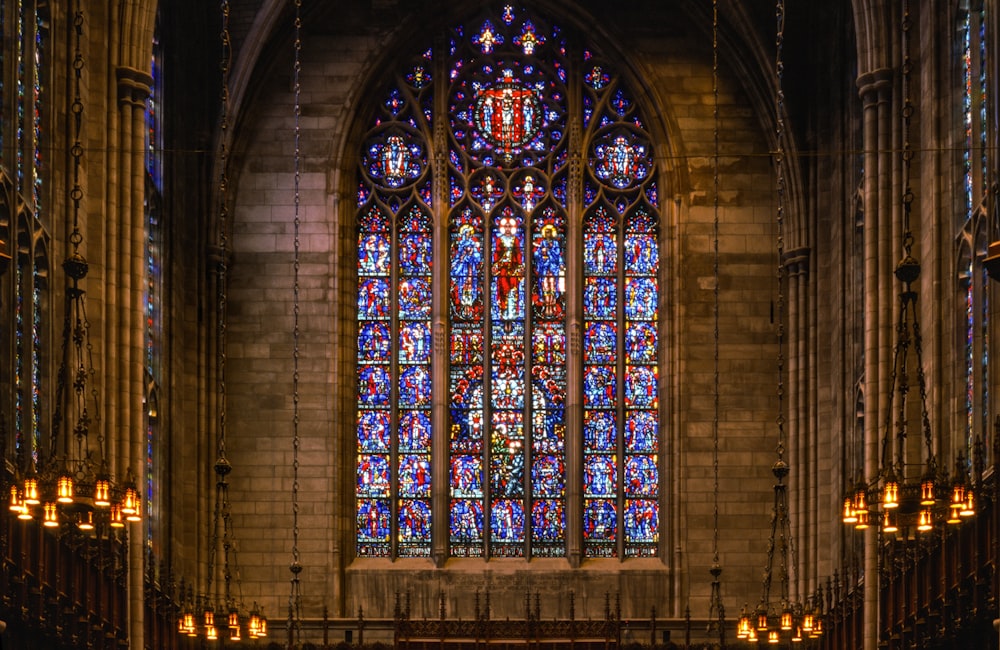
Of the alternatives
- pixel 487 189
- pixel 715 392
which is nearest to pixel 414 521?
pixel 715 392

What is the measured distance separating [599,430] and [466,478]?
2485 millimetres

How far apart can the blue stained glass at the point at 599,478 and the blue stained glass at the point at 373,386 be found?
373 cm

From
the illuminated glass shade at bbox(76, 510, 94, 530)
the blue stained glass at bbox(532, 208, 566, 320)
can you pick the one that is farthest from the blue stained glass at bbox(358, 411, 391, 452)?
the illuminated glass shade at bbox(76, 510, 94, 530)

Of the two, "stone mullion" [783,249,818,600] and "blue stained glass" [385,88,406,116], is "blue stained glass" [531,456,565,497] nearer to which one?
"stone mullion" [783,249,818,600]

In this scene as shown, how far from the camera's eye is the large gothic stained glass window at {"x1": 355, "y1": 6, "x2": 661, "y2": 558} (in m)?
44.1

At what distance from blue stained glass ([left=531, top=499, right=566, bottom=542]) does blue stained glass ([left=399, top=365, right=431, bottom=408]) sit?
8.86ft

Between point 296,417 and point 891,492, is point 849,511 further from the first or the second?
point 296,417

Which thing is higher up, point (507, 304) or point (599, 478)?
point (507, 304)

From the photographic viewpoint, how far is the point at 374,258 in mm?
44906

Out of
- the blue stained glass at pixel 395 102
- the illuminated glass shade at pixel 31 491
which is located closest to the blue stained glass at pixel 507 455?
the blue stained glass at pixel 395 102

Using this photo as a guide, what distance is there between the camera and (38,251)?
33375 mm

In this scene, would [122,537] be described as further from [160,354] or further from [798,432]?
[798,432]

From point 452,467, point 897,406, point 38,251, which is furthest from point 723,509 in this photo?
point 38,251

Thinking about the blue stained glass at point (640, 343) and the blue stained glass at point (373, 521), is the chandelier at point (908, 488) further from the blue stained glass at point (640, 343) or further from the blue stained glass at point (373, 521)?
the blue stained glass at point (373, 521)
